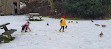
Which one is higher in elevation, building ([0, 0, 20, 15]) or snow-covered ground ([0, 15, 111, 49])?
building ([0, 0, 20, 15])

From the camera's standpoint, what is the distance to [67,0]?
20.1 meters

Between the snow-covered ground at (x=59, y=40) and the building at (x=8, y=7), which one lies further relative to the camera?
the building at (x=8, y=7)

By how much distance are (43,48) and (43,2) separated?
23.0 m

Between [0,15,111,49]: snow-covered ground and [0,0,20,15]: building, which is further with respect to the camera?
[0,0,20,15]: building

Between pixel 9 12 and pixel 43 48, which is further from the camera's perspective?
pixel 9 12

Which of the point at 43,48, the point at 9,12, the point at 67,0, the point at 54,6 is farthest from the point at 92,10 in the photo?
the point at 9,12

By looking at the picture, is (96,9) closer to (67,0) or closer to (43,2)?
(67,0)

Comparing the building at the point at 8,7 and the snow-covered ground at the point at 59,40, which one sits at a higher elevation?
the building at the point at 8,7

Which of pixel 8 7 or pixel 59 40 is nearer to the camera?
pixel 59 40

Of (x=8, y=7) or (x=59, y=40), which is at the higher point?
(x=8, y=7)

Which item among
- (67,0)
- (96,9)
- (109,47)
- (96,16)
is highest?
(67,0)

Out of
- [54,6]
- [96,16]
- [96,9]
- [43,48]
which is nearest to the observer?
[43,48]

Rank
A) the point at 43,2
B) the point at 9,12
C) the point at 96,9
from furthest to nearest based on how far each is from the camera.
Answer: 1. the point at 43,2
2. the point at 9,12
3. the point at 96,9

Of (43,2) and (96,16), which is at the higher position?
(43,2)
